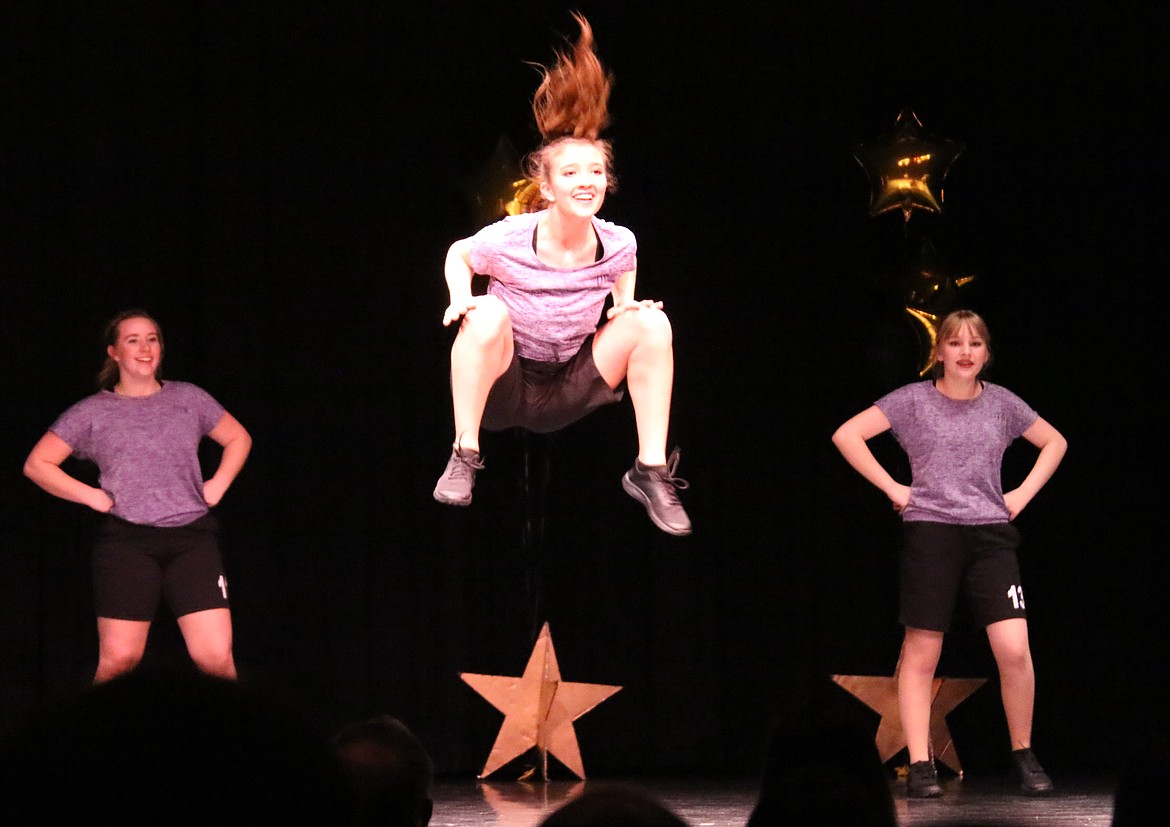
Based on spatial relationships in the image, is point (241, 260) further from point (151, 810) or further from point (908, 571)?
point (151, 810)

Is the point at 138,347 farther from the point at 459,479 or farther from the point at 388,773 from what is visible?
the point at 388,773

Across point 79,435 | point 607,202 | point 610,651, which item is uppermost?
point 607,202

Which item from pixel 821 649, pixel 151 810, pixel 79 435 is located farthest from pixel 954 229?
pixel 151 810

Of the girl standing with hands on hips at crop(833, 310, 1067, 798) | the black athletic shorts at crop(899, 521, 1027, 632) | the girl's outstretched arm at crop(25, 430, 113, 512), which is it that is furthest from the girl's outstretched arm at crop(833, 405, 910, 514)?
the girl's outstretched arm at crop(25, 430, 113, 512)

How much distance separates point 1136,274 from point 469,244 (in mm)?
3215

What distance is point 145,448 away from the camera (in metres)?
4.67

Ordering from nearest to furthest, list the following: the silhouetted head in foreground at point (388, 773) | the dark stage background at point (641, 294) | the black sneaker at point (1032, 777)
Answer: the silhouetted head in foreground at point (388, 773)
the black sneaker at point (1032, 777)
the dark stage background at point (641, 294)

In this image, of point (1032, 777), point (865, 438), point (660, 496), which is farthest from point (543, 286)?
point (1032, 777)

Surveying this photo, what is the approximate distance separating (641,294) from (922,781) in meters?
2.18

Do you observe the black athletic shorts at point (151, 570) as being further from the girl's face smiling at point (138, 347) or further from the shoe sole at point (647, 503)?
the shoe sole at point (647, 503)

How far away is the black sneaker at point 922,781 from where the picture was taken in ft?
14.7

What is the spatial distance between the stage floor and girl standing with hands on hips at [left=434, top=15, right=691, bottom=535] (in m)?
0.87

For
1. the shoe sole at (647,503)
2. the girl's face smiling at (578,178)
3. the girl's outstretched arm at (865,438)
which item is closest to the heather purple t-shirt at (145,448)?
the shoe sole at (647,503)

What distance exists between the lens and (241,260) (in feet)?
17.7
